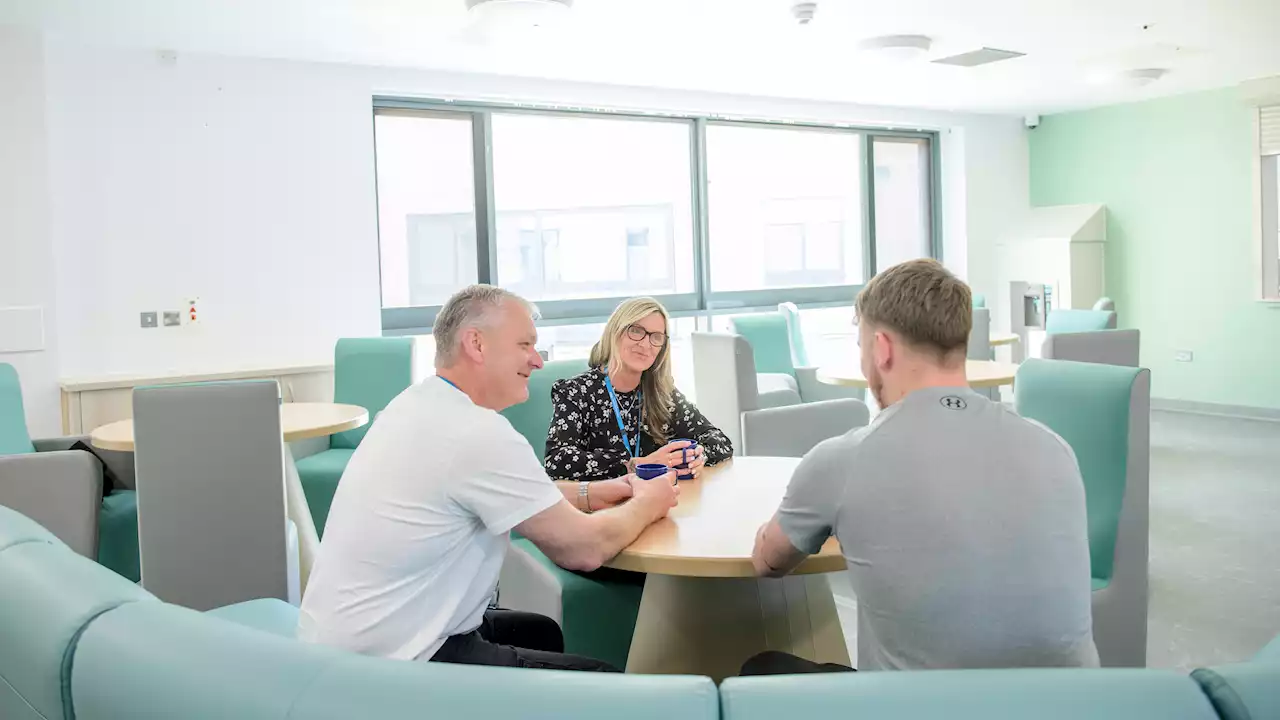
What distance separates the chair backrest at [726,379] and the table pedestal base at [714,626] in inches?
74.8

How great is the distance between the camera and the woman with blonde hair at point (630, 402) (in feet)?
10.1

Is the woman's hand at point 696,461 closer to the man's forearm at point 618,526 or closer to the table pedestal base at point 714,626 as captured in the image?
the table pedestal base at point 714,626

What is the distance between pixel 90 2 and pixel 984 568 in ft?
16.6

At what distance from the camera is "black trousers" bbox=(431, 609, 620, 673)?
1968 millimetres

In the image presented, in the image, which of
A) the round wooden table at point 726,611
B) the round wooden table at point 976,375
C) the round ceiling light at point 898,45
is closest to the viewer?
the round wooden table at point 726,611

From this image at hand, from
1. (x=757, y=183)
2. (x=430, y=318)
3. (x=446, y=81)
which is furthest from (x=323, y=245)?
(x=757, y=183)

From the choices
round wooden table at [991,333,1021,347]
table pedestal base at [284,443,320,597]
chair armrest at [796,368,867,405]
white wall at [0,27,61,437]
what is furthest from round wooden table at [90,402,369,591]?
round wooden table at [991,333,1021,347]

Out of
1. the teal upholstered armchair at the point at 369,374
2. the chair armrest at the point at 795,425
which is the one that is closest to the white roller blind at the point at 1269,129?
the chair armrest at the point at 795,425

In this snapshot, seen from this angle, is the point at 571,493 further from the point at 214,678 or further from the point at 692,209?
the point at 692,209

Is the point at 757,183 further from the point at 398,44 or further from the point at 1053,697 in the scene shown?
the point at 1053,697

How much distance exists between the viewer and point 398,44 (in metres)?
5.95

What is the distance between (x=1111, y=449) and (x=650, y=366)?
136cm

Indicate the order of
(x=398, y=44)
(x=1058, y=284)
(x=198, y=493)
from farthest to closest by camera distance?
1. (x=1058, y=284)
2. (x=398, y=44)
3. (x=198, y=493)

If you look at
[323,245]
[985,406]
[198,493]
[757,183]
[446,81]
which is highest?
[446,81]
